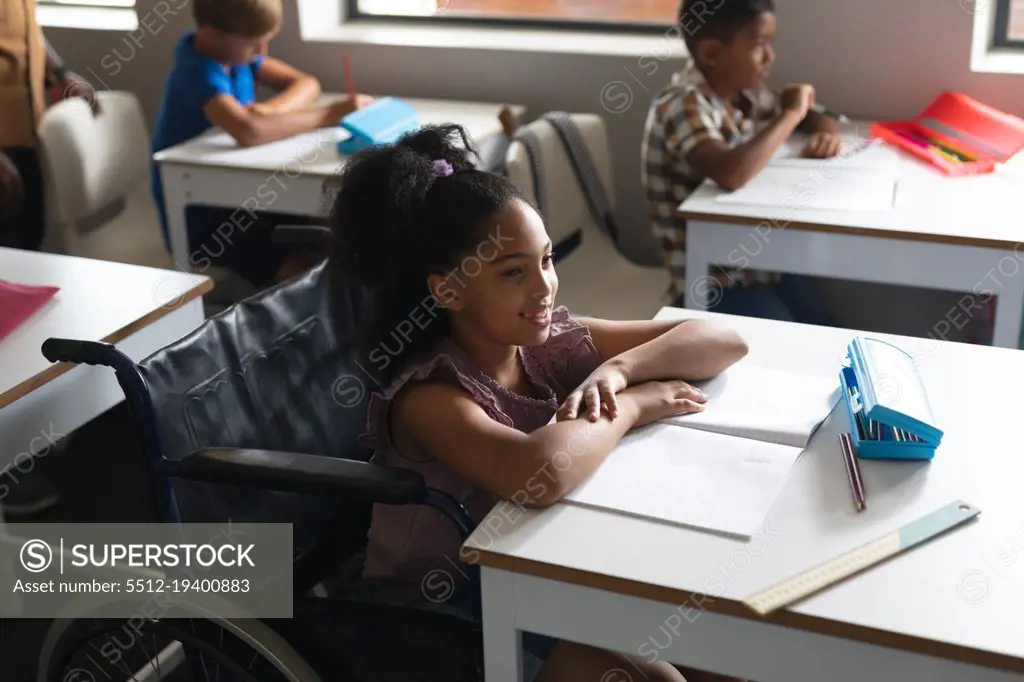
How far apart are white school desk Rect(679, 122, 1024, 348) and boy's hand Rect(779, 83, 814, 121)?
249mm

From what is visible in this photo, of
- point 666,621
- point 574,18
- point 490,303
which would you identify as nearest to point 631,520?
point 666,621

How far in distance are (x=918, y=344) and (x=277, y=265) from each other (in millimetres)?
1753

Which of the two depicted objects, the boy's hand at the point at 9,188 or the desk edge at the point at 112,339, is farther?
the boy's hand at the point at 9,188

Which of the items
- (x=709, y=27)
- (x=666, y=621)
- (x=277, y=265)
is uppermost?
(x=709, y=27)

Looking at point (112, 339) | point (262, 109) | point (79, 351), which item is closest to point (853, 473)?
point (79, 351)

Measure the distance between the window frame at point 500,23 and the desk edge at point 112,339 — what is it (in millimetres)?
1732

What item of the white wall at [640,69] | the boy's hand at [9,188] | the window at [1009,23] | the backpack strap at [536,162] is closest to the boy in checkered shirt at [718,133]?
the backpack strap at [536,162]

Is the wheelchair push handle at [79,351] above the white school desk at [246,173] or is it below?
above

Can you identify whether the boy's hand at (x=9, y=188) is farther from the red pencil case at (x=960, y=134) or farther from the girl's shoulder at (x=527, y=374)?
the red pencil case at (x=960, y=134)

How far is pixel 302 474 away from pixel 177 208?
1.73m

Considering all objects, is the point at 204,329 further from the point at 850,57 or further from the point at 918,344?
the point at 850,57

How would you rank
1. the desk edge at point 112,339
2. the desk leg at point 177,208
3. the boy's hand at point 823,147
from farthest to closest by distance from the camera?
1. the desk leg at point 177,208
2. the boy's hand at point 823,147
3. the desk edge at point 112,339

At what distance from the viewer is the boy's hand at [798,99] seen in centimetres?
265

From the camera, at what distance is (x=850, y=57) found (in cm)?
297
